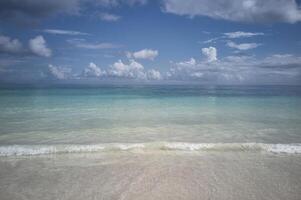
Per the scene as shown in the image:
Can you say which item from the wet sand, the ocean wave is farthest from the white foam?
the wet sand

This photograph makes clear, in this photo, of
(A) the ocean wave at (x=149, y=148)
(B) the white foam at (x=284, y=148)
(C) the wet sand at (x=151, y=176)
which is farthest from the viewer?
(B) the white foam at (x=284, y=148)

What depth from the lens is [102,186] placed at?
496 cm

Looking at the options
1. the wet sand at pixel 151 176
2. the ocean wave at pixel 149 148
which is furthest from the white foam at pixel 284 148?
the wet sand at pixel 151 176

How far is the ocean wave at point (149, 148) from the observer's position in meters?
7.19

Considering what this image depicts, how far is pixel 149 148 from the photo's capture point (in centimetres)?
769

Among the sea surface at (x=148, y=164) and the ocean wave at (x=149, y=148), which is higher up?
the ocean wave at (x=149, y=148)

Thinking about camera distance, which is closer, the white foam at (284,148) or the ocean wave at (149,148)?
the ocean wave at (149,148)

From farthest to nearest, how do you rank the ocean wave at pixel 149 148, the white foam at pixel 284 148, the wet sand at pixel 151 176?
1. the white foam at pixel 284 148
2. the ocean wave at pixel 149 148
3. the wet sand at pixel 151 176

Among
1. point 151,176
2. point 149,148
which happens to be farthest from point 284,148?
point 151,176

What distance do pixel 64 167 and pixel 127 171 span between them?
1.76 meters

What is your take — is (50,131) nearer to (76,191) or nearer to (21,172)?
(21,172)

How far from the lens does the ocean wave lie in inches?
283

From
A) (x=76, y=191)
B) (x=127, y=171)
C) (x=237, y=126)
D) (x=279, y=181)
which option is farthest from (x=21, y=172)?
(x=237, y=126)

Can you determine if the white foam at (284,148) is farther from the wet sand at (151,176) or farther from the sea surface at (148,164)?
the wet sand at (151,176)
